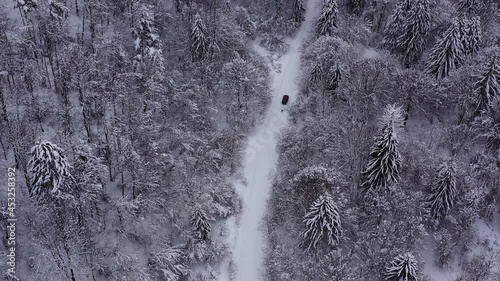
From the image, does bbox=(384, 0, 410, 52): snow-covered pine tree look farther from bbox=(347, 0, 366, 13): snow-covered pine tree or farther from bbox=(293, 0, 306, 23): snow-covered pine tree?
bbox=(293, 0, 306, 23): snow-covered pine tree

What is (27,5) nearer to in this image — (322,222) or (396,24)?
(322,222)

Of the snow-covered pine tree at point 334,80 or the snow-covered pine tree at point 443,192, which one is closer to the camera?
the snow-covered pine tree at point 443,192

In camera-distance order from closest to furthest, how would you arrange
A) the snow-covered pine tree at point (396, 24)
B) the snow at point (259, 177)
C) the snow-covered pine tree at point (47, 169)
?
1. the snow-covered pine tree at point (47, 169)
2. the snow at point (259, 177)
3. the snow-covered pine tree at point (396, 24)

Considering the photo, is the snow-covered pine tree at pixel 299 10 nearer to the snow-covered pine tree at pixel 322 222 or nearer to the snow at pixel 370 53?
the snow at pixel 370 53

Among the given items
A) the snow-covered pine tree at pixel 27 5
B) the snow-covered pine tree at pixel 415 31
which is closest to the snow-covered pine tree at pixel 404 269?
the snow-covered pine tree at pixel 415 31

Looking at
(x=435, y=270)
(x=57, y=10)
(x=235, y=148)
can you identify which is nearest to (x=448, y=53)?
(x=435, y=270)

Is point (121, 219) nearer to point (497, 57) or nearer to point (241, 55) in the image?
point (241, 55)

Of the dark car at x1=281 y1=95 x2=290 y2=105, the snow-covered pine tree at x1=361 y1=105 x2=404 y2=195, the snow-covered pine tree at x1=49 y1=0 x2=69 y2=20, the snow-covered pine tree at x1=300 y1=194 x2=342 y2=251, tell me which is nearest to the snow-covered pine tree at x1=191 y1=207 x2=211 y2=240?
the snow-covered pine tree at x1=300 y1=194 x2=342 y2=251
